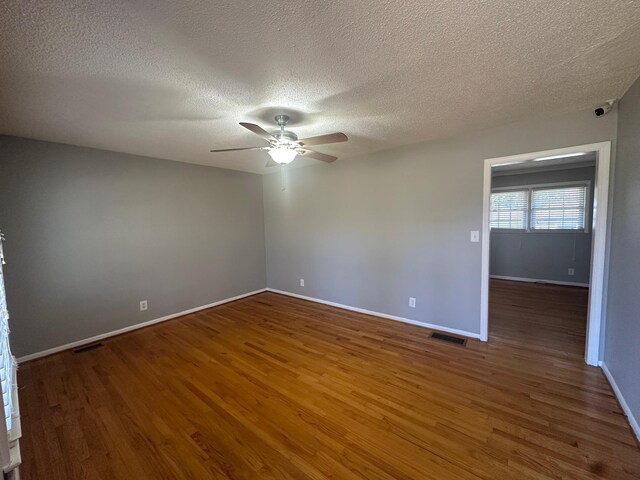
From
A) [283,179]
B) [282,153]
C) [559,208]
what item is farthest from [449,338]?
[559,208]

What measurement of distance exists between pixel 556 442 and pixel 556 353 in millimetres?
1374

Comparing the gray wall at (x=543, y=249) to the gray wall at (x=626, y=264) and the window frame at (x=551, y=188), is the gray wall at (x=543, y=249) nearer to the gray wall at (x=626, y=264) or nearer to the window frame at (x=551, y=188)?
the window frame at (x=551, y=188)

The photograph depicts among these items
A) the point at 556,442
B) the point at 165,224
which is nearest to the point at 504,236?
the point at 556,442

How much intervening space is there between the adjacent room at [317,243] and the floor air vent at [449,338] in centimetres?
4

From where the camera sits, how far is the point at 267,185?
491 centimetres

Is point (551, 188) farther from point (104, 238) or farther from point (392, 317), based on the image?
point (104, 238)

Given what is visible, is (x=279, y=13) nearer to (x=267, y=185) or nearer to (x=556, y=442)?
(x=556, y=442)

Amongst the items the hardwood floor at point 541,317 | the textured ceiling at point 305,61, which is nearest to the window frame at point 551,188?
the hardwood floor at point 541,317

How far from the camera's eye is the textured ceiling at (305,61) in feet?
3.90

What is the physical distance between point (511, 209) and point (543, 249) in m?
1.01

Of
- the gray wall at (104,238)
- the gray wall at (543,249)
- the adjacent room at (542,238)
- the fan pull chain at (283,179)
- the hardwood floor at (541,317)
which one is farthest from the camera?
the gray wall at (543,249)

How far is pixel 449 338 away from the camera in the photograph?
2.95m

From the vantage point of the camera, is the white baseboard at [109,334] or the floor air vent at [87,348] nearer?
the white baseboard at [109,334]

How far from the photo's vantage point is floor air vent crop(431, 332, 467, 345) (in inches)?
113
